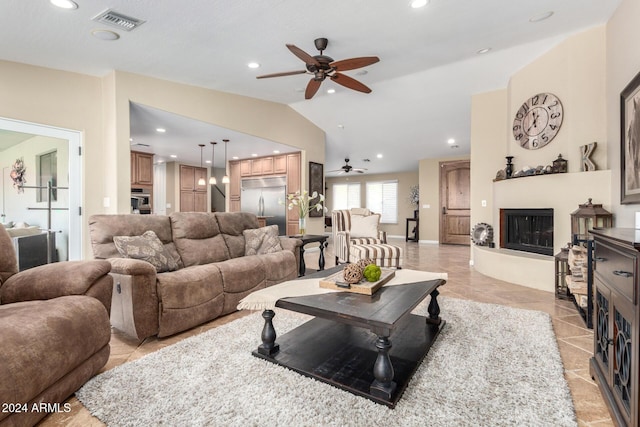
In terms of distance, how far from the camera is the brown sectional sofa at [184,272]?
2.33m

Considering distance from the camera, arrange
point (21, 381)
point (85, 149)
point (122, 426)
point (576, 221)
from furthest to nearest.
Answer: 1. point (85, 149)
2. point (576, 221)
3. point (122, 426)
4. point (21, 381)

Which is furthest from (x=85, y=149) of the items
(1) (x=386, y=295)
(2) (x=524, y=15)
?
(2) (x=524, y=15)

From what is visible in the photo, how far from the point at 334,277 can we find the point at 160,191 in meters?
8.46

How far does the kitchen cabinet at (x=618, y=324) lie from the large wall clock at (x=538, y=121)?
10.3 feet

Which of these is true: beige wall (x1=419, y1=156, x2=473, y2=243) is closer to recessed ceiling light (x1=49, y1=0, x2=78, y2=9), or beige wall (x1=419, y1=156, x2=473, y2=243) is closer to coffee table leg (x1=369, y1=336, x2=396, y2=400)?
coffee table leg (x1=369, y1=336, x2=396, y2=400)

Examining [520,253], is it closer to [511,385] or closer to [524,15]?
[524,15]

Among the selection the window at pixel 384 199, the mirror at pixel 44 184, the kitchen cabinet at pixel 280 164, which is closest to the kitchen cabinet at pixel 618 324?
the mirror at pixel 44 184

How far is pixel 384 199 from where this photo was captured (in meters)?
11.7

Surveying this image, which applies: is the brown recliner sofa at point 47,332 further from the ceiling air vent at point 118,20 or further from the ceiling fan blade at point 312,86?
the ceiling fan blade at point 312,86

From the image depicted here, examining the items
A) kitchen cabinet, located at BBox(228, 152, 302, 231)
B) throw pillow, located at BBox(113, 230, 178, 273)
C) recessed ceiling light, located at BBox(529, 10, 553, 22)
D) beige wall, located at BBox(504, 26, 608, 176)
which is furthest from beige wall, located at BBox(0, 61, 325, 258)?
beige wall, located at BBox(504, 26, 608, 176)

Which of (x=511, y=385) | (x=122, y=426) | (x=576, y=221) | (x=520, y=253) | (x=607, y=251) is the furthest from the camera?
(x=520, y=253)

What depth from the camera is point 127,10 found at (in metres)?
2.81

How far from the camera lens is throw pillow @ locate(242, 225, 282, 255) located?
12.6 ft

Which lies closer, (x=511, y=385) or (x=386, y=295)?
(x=511, y=385)
